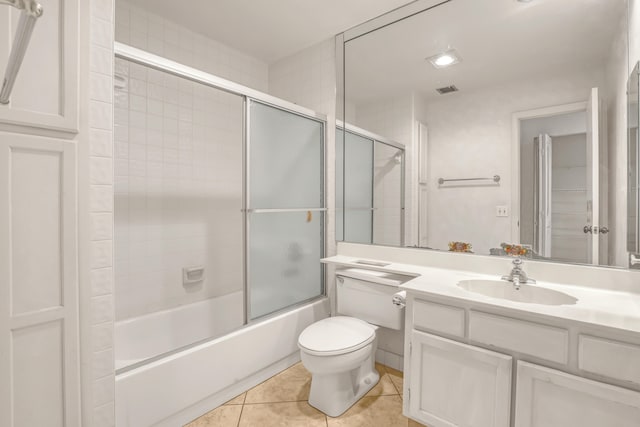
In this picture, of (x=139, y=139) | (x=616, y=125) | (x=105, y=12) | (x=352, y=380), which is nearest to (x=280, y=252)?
(x=352, y=380)

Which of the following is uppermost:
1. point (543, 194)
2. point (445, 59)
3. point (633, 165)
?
point (445, 59)

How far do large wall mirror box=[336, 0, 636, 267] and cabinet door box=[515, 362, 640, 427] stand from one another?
672mm

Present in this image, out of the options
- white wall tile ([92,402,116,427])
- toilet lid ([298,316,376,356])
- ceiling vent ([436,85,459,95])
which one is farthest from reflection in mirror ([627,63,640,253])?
white wall tile ([92,402,116,427])

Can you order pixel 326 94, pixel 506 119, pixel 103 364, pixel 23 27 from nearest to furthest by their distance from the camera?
pixel 23 27 → pixel 103 364 → pixel 506 119 → pixel 326 94

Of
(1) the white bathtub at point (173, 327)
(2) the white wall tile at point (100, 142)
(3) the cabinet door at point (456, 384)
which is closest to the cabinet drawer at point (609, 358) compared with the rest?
(3) the cabinet door at point (456, 384)

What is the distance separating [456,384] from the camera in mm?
1357

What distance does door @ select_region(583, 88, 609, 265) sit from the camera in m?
1.48

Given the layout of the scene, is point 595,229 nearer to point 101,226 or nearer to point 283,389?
point 283,389

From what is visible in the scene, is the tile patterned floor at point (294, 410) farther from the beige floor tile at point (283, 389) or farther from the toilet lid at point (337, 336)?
the toilet lid at point (337, 336)

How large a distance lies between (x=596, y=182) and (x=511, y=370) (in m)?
0.96

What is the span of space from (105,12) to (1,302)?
3.66ft

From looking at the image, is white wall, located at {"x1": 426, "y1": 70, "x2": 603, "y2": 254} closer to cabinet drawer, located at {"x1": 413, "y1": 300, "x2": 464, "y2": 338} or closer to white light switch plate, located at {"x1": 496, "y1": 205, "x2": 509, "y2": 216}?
white light switch plate, located at {"x1": 496, "y1": 205, "x2": 509, "y2": 216}

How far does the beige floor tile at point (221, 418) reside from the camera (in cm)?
165

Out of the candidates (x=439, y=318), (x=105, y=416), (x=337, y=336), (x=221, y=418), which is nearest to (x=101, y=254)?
(x=105, y=416)
